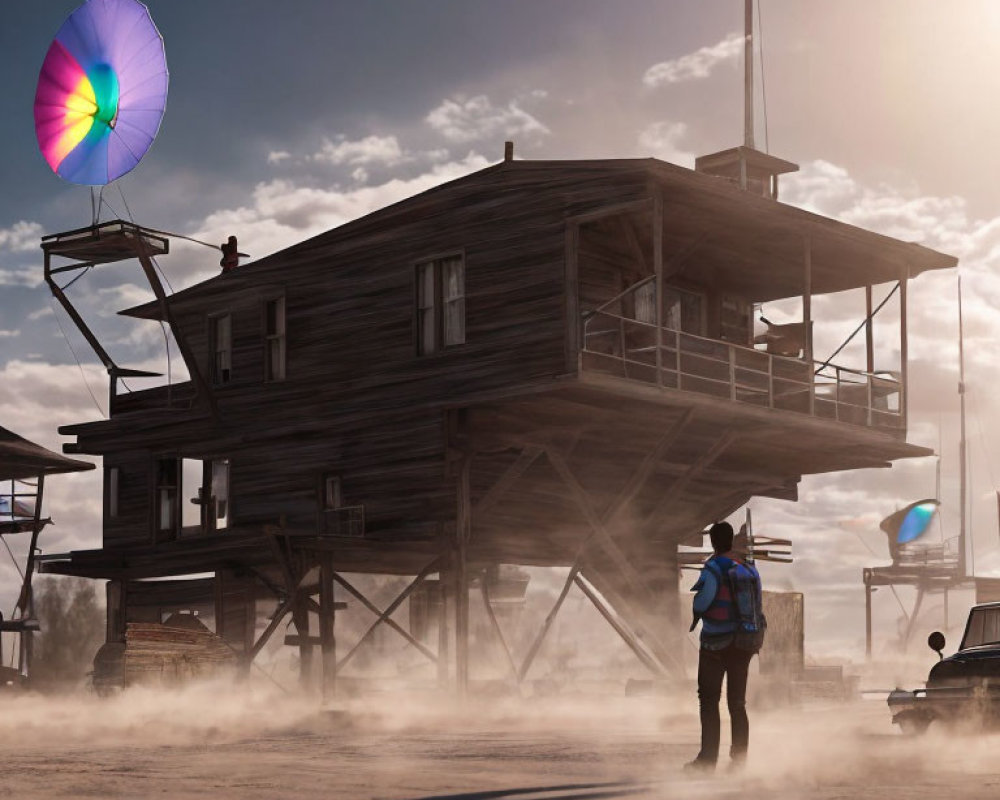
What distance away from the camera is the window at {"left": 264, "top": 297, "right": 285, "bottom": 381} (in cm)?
3538

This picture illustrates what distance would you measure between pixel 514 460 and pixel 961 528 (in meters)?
56.8

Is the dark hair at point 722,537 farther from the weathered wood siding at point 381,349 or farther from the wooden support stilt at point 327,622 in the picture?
the wooden support stilt at point 327,622

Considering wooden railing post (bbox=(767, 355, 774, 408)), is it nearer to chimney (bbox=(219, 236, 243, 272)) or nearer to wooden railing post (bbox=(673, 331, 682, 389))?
wooden railing post (bbox=(673, 331, 682, 389))

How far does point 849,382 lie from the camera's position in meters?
33.1

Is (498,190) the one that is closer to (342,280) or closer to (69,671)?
(342,280)

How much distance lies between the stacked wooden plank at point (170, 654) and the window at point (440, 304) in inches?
283

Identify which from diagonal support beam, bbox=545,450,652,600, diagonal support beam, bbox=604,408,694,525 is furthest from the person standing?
diagonal support beam, bbox=545,450,652,600

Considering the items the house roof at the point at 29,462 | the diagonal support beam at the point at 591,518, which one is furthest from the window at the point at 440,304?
the house roof at the point at 29,462

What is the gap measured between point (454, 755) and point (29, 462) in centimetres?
2862

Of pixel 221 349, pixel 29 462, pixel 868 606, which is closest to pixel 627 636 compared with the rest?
pixel 221 349

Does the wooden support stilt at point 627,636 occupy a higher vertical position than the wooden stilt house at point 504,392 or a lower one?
lower

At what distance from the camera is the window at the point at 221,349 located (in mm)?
37031

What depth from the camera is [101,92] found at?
33.8 meters

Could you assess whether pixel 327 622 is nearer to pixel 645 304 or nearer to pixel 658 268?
pixel 645 304
